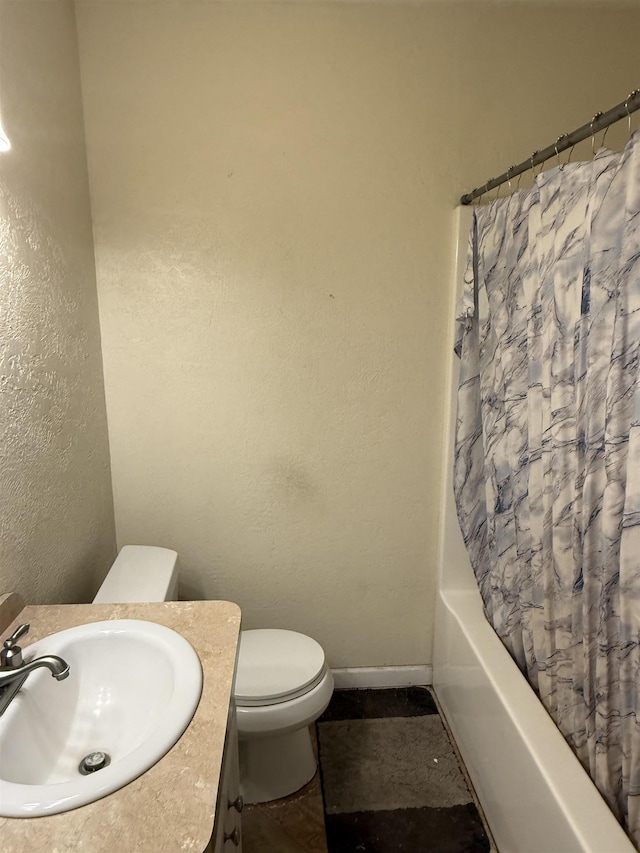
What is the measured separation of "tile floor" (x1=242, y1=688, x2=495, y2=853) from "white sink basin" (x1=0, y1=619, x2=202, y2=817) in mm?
799

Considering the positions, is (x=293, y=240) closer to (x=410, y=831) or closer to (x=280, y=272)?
(x=280, y=272)

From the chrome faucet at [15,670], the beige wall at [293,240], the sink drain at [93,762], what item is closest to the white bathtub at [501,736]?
the beige wall at [293,240]

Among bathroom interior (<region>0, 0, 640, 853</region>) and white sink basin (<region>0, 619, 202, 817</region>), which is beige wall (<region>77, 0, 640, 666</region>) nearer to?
bathroom interior (<region>0, 0, 640, 853</region>)

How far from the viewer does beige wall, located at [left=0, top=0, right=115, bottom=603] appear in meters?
1.24

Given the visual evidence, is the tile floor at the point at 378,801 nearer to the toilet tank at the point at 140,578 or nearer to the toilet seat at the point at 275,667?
the toilet seat at the point at 275,667

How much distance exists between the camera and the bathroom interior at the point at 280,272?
5.41ft

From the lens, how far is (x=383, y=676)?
85.0 inches

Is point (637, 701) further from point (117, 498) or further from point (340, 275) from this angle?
point (117, 498)

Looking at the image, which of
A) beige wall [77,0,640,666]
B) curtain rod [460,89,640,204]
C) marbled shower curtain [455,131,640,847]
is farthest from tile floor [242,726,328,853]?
curtain rod [460,89,640,204]

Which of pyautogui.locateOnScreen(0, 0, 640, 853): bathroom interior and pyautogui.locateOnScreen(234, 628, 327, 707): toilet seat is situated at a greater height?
pyautogui.locateOnScreen(0, 0, 640, 853): bathroom interior

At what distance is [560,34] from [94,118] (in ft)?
5.13

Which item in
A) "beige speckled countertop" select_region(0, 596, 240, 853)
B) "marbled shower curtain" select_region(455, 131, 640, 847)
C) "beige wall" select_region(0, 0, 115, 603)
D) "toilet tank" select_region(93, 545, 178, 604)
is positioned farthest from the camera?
"toilet tank" select_region(93, 545, 178, 604)

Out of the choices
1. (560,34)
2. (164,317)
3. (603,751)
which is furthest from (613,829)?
(560,34)

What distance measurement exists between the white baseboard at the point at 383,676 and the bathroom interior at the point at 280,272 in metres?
0.14
